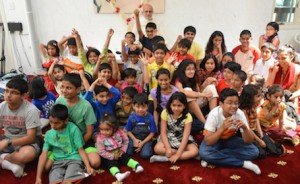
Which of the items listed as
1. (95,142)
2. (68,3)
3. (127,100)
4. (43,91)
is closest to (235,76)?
(127,100)

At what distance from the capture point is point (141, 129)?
2.13m

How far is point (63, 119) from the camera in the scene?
177 cm

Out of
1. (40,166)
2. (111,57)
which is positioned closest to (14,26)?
(111,57)

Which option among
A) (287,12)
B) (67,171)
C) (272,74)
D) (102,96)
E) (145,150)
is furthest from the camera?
(287,12)

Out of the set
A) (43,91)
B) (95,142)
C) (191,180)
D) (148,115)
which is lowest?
(191,180)

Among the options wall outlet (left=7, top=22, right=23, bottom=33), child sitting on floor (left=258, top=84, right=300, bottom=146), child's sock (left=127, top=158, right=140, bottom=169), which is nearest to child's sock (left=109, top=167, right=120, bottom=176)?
child's sock (left=127, top=158, right=140, bottom=169)

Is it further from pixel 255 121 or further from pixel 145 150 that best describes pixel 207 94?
pixel 145 150

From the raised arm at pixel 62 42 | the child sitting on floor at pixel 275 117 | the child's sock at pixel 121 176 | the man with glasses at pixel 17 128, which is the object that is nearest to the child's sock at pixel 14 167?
the man with glasses at pixel 17 128

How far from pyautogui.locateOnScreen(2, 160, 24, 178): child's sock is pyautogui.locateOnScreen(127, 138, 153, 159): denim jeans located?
79 cm

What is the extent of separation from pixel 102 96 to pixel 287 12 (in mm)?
4146

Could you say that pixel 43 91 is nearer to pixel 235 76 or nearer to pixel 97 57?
pixel 97 57

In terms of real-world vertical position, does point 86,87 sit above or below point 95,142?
above

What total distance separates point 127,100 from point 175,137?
0.55m

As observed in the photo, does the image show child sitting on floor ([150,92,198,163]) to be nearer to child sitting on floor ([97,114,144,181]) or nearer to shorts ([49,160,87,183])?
child sitting on floor ([97,114,144,181])
